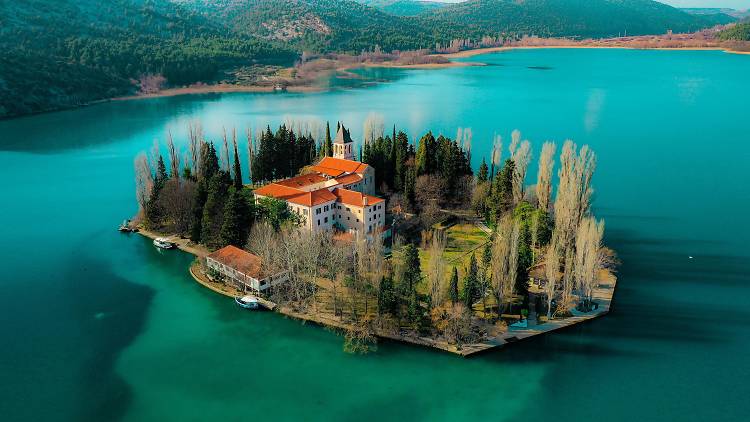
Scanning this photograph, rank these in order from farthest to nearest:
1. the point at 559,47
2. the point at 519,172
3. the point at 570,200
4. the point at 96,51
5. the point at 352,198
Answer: the point at 559,47
the point at 96,51
the point at 519,172
the point at 352,198
the point at 570,200

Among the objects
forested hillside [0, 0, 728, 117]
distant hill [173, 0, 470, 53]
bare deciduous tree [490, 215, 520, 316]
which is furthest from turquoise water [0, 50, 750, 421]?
distant hill [173, 0, 470, 53]

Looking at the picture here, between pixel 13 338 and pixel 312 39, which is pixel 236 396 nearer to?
pixel 13 338

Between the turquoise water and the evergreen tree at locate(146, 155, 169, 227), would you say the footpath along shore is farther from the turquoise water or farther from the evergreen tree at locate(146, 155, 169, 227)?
the evergreen tree at locate(146, 155, 169, 227)

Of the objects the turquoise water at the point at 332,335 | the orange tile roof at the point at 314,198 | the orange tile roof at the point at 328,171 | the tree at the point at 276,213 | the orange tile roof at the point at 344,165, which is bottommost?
the turquoise water at the point at 332,335

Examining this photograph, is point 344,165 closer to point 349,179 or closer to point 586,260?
point 349,179

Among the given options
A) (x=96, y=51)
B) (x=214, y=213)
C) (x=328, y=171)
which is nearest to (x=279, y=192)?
(x=214, y=213)

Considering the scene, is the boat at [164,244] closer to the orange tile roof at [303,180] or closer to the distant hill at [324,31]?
the orange tile roof at [303,180]

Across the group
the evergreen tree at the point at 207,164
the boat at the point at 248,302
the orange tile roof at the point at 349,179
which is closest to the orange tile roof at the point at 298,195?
the orange tile roof at the point at 349,179
